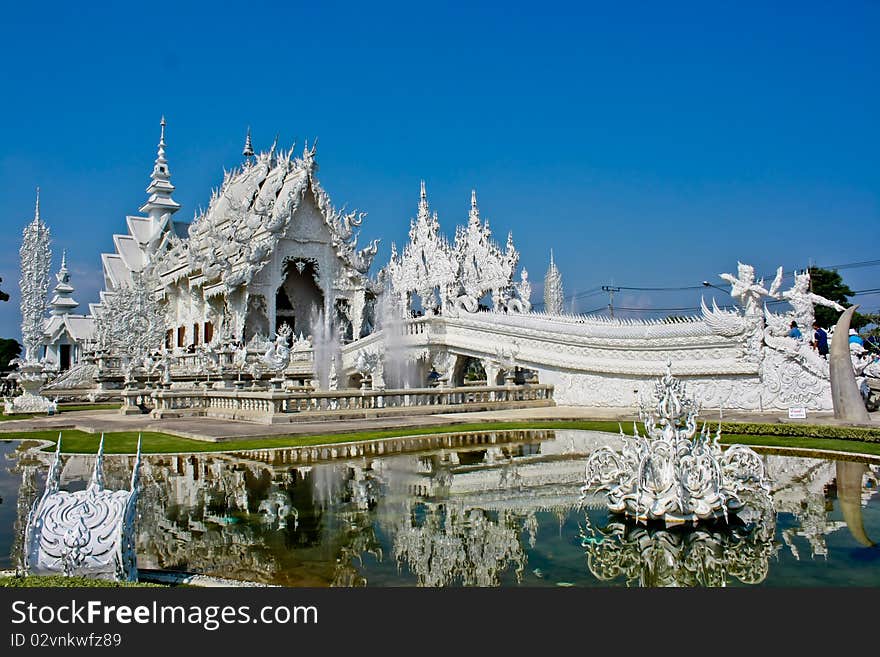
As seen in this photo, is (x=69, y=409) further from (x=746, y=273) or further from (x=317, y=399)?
(x=746, y=273)

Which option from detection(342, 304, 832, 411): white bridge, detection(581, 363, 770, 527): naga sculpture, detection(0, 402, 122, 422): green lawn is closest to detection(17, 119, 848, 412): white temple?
detection(342, 304, 832, 411): white bridge

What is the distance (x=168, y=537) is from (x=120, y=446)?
685cm

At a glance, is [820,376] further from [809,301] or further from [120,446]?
[120,446]

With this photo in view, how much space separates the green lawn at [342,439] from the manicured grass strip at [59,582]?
24.8ft

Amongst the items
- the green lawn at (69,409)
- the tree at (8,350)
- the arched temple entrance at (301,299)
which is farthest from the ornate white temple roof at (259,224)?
the tree at (8,350)

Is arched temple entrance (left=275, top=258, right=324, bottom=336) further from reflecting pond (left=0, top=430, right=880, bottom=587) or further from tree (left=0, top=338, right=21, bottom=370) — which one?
tree (left=0, top=338, right=21, bottom=370)

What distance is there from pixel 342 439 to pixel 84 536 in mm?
8644

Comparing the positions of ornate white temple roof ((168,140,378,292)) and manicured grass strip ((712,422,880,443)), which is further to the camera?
ornate white temple roof ((168,140,378,292))

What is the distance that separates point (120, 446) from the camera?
42.2ft

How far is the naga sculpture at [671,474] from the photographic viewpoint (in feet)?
22.4

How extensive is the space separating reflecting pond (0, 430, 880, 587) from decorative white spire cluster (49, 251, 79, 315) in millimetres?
47906

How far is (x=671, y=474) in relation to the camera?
272 inches

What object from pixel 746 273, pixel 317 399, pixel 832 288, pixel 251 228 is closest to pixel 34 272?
pixel 251 228

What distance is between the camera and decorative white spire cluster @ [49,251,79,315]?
53.8 m
